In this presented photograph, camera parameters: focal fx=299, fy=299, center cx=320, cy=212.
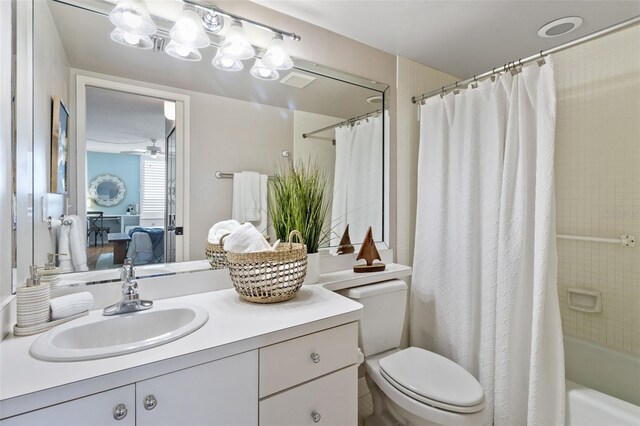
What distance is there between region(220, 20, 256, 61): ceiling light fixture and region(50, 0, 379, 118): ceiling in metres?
0.08

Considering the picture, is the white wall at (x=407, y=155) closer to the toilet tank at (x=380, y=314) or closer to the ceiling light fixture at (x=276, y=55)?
the toilet tank at (x=380, y=314)

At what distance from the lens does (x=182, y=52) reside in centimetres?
131

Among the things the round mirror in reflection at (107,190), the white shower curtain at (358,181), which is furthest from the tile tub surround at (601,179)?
the round mirror in reflection at (107,190)

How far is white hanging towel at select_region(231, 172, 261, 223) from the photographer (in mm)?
1460

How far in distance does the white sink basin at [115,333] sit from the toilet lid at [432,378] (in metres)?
0.92

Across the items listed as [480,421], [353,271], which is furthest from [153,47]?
[480,421]

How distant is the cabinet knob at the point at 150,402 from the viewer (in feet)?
2.45

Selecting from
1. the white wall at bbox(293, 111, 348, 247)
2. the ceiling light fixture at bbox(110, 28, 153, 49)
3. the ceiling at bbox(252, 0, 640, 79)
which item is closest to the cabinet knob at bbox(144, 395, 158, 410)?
the white wall at bbox(293, 111, 348, 247)

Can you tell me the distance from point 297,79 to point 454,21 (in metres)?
0.92

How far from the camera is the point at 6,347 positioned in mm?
799

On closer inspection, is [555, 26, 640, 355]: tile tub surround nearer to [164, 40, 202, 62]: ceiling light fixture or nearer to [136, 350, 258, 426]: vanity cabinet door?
[136, 350, 258, 426]: vanity cabinet door

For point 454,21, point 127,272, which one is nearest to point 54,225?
point 127,272

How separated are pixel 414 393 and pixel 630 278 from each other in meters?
1.49

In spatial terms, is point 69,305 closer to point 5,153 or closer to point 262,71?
point 5,153
